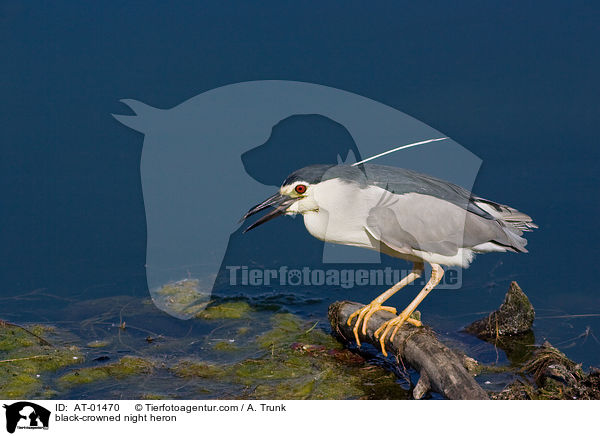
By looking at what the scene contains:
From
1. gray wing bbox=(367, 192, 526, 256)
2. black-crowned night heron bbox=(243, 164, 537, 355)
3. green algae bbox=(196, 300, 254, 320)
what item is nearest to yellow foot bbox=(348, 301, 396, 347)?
black-crowned night heron bbox=(243, 164, 537, 355)

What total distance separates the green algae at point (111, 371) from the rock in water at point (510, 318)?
3.17 meters

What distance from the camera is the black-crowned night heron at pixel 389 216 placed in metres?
5.98

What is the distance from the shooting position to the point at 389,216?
6.00 m

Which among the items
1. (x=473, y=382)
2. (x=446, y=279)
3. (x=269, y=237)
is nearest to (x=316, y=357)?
(x=473, y=382)

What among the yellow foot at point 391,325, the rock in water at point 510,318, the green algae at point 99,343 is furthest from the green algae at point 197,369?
the rock in water at point 510,318

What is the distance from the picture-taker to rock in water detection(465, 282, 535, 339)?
6.57 metres

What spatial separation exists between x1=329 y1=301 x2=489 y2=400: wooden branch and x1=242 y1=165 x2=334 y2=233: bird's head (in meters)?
1.07

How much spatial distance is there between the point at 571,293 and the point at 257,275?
350 cm

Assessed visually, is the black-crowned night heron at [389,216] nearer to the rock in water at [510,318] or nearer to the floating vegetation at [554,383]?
the rock in water at [510,318]

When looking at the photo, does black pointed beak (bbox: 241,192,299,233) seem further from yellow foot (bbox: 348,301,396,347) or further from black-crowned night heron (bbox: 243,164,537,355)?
yellow foot (bbox: 348,301,396,347)

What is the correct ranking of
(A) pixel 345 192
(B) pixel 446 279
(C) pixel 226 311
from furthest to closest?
(B) pixel 446 279, (C) pixel 226 311, (A) pixel 345 192

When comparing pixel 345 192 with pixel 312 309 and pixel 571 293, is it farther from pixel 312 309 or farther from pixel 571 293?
pixel 571 293
